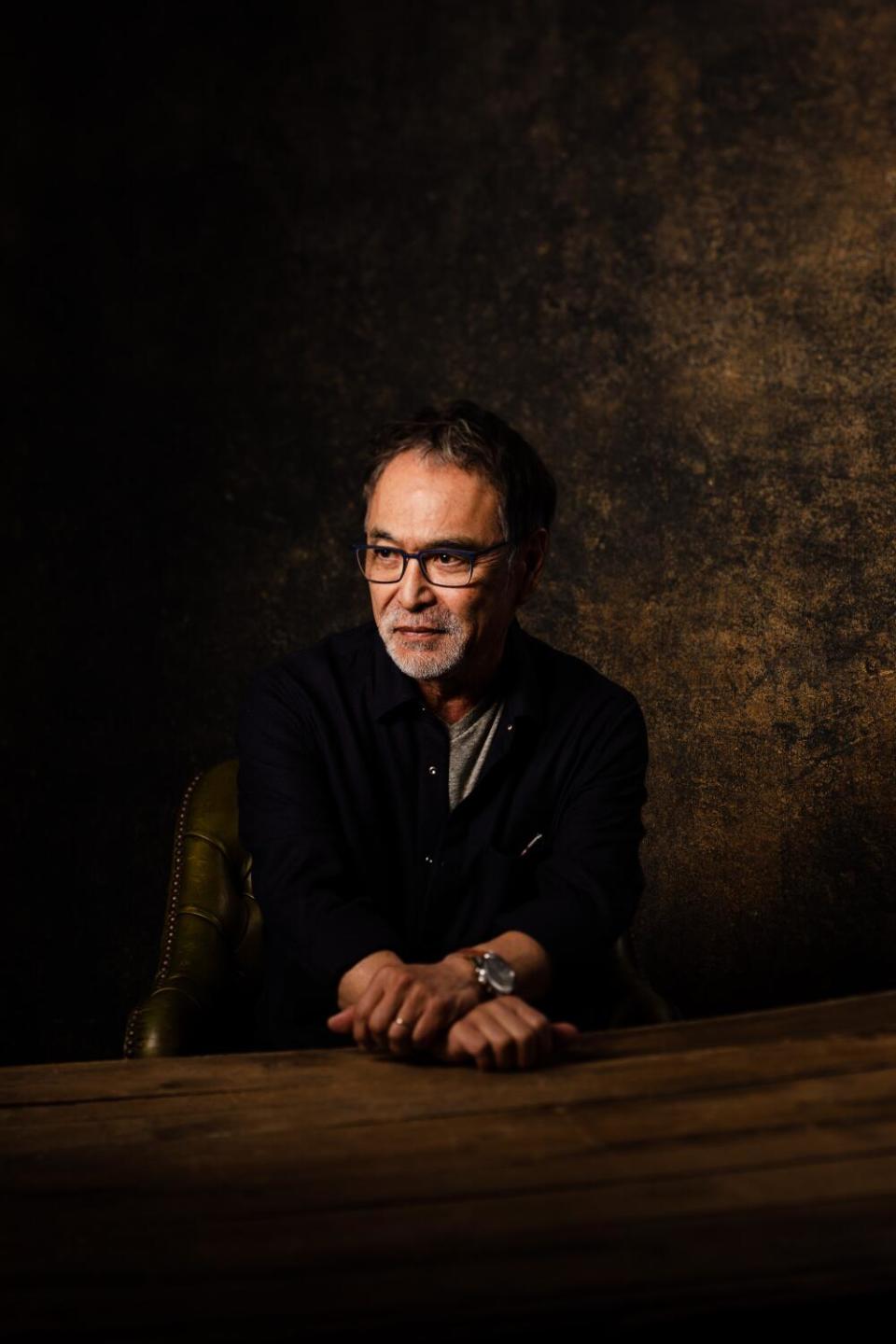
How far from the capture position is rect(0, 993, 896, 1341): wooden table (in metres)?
1.26

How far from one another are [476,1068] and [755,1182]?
493mm

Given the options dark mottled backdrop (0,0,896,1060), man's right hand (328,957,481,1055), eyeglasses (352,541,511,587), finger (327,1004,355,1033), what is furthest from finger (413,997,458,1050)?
dark mottled backdrop (0,0,896,1060)

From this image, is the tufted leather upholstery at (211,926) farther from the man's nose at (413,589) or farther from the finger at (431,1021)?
the finger at (431,1021)

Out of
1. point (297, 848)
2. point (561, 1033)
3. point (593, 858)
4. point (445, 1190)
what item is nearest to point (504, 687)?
point (593, 858)

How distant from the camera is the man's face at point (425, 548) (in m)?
2.50

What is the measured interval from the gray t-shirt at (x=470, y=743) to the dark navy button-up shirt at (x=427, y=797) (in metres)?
0.04

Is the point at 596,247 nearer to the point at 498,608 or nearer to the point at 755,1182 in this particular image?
the point at 498,608

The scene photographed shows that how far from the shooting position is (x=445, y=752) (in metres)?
2.61

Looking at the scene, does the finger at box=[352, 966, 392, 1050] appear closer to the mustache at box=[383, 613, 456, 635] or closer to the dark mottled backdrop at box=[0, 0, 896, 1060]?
the mustache at box=[383, 613, 456, 635]

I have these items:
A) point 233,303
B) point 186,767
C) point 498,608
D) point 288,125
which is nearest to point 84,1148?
point 498,608

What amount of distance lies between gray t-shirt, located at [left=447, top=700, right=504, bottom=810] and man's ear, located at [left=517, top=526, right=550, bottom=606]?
229mm

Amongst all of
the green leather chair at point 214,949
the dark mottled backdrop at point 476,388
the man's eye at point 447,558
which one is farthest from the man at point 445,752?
the dark mottled backdrop at point 476,388

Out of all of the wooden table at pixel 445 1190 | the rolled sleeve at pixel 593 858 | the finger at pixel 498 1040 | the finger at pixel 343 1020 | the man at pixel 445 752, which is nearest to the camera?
the wooden table at pixel 445 1190

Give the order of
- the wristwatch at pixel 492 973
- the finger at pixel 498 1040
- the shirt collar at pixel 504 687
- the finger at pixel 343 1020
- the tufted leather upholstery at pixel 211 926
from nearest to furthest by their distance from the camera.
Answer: the finger at pixel 498 1040 < the finger at pixel 343 1020 < the wristwatch at pixel 492 973 < the shirt collar at pixel 504 687 < the tufted leather upholstery at pixel 211 926
